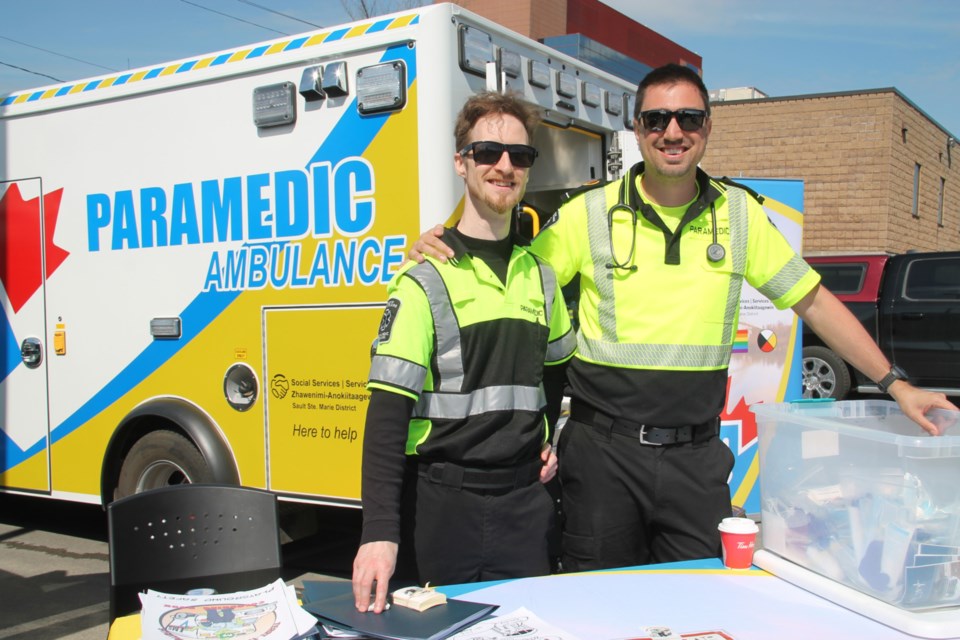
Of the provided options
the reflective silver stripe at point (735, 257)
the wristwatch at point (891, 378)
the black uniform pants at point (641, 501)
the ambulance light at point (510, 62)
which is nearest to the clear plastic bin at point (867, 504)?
the wristwatch at point (891, 378)

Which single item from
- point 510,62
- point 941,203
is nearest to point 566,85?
point 510,62

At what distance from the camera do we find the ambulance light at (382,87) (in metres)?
3.43

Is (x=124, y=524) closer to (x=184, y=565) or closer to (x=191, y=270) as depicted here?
(x=184, y=565)

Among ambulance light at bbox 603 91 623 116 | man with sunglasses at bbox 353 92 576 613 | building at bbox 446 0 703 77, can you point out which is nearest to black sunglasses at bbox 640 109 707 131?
man with sunglasses at bbox 353 92 576 613

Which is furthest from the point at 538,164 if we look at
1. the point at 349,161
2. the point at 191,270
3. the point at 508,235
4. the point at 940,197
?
the point at 940,197

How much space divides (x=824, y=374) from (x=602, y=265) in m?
8.20

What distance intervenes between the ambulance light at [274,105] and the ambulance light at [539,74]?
3.60 feet

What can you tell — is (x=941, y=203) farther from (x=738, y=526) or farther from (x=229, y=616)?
(x=229, y=616)

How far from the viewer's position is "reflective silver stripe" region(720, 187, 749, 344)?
257 cm

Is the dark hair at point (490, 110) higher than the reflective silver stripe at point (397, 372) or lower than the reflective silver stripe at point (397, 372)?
higher

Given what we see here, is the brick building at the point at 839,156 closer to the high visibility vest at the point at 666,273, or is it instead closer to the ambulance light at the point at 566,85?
the ambulance light at the point at 566,85

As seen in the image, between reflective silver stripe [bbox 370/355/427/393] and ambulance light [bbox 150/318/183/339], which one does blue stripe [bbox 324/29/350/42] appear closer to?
ambulance light [bbox 150/318/183/339]

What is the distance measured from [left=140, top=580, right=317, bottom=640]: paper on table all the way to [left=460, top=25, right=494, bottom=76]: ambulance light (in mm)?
2306

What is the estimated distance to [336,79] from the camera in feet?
11.7
